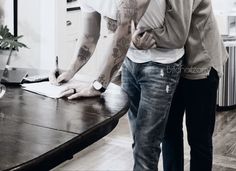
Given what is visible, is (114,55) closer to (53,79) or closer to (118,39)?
(118,39)

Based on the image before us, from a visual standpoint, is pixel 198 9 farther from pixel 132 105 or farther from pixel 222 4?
pixel 222 4

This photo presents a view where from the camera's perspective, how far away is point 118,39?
1.52m

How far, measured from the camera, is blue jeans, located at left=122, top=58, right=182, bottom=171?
1.72 m

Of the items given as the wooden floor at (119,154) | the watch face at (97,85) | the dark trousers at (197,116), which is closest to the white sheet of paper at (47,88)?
the watch face at (97,85)

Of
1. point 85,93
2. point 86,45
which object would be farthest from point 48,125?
point 86,45

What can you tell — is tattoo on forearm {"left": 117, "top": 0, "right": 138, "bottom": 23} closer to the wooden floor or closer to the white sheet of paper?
the white sheet of paper

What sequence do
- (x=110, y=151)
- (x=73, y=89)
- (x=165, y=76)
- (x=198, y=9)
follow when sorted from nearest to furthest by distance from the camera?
1. (x=73, y=89)
2. (x=165, y=76)
3. (x=198, y=9)
4. (x=110, y=151)

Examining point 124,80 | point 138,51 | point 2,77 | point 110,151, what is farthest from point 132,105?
point 110,151

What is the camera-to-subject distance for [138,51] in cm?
179

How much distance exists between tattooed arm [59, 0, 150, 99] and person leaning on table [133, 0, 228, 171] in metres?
0.17

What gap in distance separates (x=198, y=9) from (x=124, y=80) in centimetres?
45

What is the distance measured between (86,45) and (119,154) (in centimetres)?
154

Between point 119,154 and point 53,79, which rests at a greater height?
point 53,79

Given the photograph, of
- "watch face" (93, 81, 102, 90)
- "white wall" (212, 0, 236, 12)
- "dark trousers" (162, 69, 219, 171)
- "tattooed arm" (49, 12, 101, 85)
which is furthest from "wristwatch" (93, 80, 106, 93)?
"white wall" (212, 0, 236, 12)
